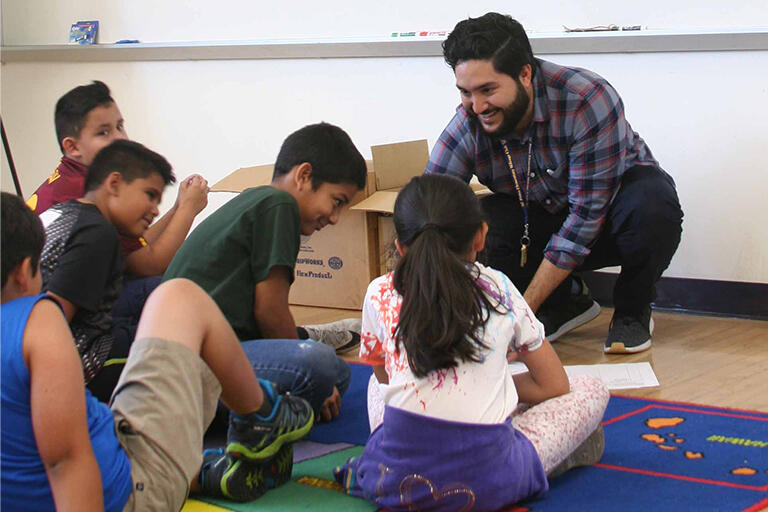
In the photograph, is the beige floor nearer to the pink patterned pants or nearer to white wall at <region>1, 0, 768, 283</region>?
white wall at <region>1, 0, 768, 283</region>

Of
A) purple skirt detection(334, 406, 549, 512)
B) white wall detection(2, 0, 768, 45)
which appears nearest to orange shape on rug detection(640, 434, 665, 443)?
purple skirt detection(334, 406, 549, 512)

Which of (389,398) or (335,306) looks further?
(335,306)

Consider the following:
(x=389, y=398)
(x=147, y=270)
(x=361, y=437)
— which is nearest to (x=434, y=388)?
(x=389, y=398)

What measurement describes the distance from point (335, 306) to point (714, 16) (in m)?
1.44

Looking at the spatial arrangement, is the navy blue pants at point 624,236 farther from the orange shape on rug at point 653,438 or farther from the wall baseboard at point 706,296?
the orange shape on rug at point 653,438

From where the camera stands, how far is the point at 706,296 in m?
2.96

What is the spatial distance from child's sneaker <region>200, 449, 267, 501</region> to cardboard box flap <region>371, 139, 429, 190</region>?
4.77ft

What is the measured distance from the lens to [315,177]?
2002mm

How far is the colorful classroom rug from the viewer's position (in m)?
1.54

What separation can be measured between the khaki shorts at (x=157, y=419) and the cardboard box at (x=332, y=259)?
1.69 metres

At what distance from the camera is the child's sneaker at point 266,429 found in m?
1.51

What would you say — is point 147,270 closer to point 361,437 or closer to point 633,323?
point 361,437

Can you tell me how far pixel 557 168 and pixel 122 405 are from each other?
4.96ft

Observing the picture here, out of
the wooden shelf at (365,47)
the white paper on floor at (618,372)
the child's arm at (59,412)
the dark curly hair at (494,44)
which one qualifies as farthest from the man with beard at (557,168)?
the child's arm at (59,412)
